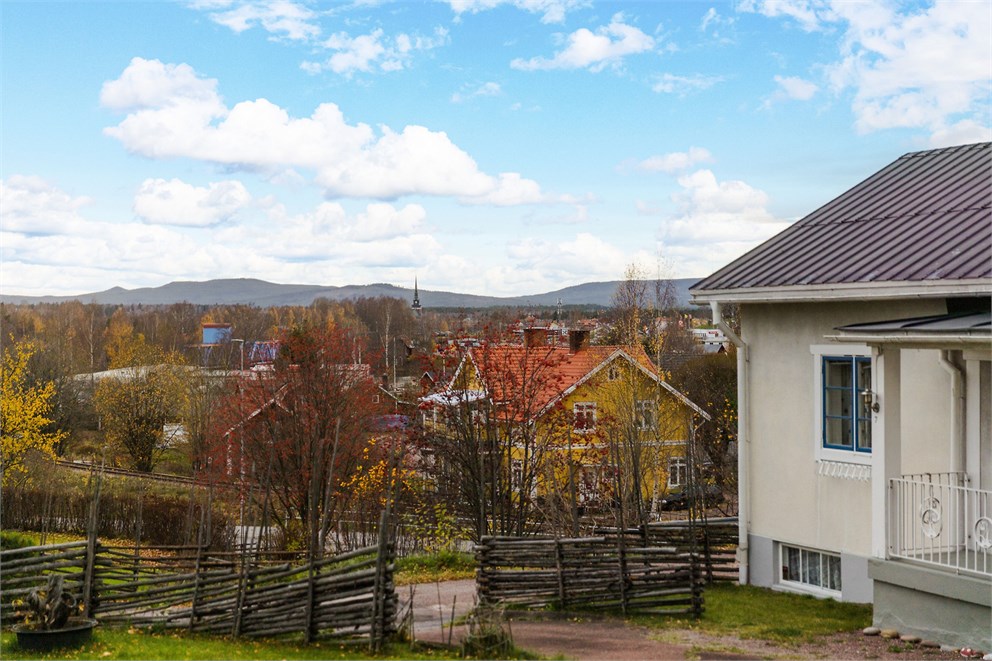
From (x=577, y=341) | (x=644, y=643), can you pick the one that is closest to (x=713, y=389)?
(x=577, y=341)

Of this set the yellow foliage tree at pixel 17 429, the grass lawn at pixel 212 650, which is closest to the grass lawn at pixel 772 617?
the grass lawn at pixel 212 650

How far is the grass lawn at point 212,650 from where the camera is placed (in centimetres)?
1072

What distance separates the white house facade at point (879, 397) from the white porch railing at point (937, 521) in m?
0.03

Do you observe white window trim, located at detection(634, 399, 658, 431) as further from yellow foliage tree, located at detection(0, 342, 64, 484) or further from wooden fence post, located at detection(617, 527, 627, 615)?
yellow foliage tree, located at detection(0, 342, 64, 484)

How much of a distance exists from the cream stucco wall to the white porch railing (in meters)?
0.61

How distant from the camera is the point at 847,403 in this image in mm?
13125

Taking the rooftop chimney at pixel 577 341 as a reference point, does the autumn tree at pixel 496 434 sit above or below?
below

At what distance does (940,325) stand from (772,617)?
4457 mm

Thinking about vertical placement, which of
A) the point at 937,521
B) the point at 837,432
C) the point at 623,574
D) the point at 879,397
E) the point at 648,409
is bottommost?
the point at 623,574

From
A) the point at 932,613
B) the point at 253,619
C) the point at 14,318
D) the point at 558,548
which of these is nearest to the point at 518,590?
the point at 558,548

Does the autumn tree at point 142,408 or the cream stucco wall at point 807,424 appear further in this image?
A: the autumn tree at point 142,408

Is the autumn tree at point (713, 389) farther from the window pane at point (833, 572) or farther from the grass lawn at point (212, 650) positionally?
the grass lawn at point (212, 650)

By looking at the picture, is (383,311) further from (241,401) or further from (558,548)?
(558,548)

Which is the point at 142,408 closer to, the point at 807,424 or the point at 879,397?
the point at 807,424
